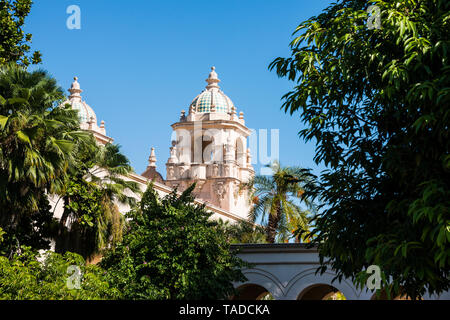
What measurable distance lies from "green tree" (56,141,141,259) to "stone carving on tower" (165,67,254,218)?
2568 centimetres

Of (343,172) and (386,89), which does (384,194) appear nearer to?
(343,172)

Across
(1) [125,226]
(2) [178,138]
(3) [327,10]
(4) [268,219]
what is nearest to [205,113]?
(2) [178,138]

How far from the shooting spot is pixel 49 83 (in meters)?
18.2

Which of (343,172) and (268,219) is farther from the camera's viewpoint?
(268,219)

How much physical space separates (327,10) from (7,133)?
8.46 meters

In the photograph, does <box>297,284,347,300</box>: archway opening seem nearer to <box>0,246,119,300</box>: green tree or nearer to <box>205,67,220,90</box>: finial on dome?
<box>0,246,119,300</box>: green tree

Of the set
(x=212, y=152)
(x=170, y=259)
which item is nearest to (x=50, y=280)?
(x=170, y=259)

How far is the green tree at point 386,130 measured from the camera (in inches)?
374

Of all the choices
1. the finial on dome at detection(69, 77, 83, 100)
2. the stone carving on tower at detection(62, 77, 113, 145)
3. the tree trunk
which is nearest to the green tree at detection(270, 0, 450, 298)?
the tree trunk

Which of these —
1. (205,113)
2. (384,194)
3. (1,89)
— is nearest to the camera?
(384,194)

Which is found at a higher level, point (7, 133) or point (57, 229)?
point (7, 133)
